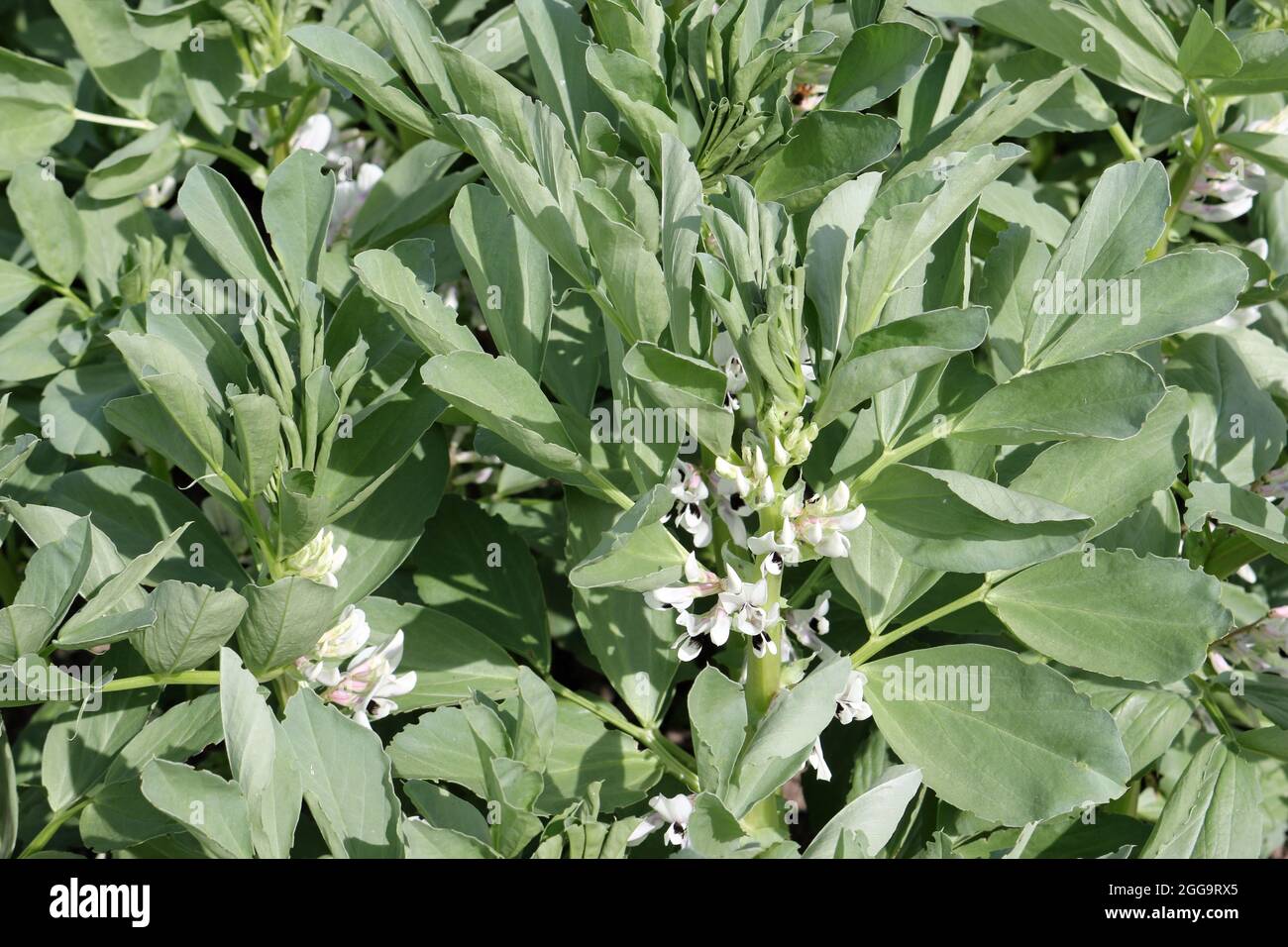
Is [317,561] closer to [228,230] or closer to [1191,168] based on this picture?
[228,230]

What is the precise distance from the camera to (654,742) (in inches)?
53.2

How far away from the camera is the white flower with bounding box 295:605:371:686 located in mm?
1251

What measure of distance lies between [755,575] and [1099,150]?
4.56ft

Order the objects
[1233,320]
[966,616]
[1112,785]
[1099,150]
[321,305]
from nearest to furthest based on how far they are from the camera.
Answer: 1. [1112,785]
2. [321,305]
3. [966,616]
4. [1233,320]
5. [1099,150]

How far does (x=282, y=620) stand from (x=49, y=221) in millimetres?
852

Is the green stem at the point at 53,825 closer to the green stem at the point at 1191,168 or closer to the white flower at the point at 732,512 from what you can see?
the white flower at the point at 732,512

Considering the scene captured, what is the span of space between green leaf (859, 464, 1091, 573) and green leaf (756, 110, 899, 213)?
295mm

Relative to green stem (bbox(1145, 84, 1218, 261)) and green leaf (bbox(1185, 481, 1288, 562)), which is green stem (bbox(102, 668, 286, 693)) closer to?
green leaf (bbox(1185, 481, 1288, 562))

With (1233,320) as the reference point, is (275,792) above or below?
below

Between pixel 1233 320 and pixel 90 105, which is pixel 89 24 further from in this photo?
pixel 1233 320

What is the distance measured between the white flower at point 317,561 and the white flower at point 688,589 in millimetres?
341

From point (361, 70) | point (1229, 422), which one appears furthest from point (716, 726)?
point (1229, 422)

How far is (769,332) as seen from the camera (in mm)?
959

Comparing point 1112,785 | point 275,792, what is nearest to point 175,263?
point 275,792
